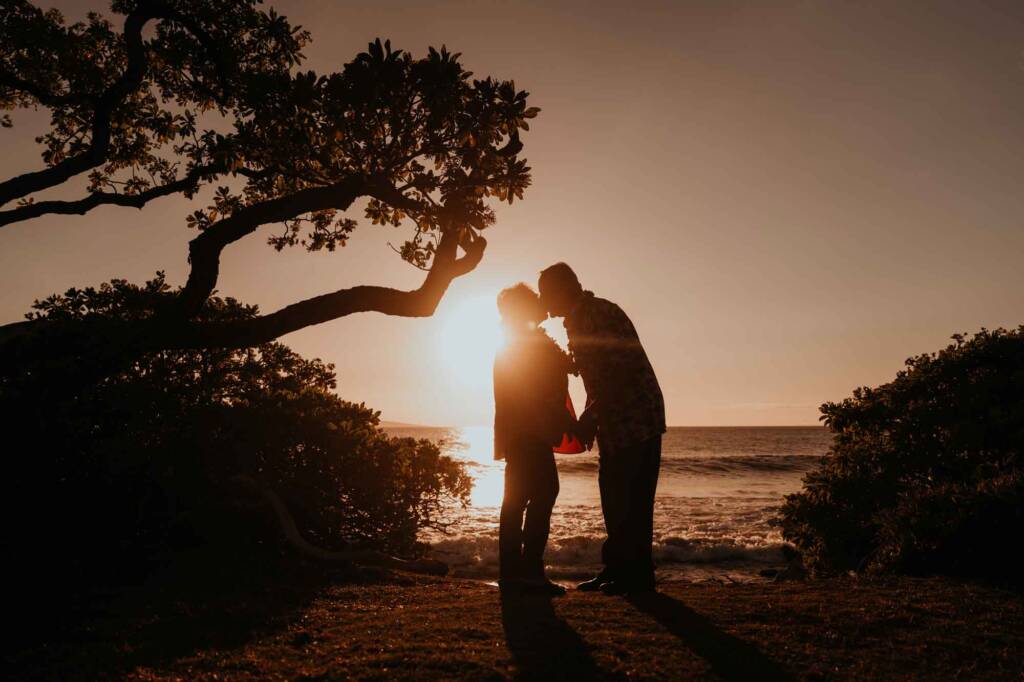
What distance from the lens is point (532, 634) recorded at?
149 inches

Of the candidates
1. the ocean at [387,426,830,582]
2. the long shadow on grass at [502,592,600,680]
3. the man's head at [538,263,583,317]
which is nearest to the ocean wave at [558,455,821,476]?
the ocean at [387,426,830,582]

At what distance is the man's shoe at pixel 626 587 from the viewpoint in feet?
16.4

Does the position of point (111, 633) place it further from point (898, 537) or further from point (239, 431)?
point (898, 537)

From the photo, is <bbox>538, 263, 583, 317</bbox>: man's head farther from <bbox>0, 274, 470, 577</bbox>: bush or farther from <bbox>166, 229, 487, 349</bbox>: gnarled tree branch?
<bbox>0, 274, 470, 577</bbox>: bush

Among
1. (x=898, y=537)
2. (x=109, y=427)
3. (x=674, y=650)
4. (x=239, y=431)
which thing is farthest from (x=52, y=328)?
(x=898, y=537)

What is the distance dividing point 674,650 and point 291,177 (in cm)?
758

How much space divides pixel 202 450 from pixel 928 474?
9527 mm

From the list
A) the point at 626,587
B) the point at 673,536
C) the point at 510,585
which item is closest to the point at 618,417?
the point at 626,587

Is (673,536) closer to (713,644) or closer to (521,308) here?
(521,308)

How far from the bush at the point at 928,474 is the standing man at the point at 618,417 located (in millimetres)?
3143

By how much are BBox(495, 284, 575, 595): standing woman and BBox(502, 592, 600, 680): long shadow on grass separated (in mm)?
725

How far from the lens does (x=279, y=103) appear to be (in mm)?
7273

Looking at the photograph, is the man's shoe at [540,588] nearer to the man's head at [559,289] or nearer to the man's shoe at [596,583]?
the man's shoe at [596,583]

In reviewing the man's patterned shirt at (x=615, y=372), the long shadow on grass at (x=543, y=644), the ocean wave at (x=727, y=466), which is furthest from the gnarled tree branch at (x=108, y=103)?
the ocean wave at (x=727, y=466)
